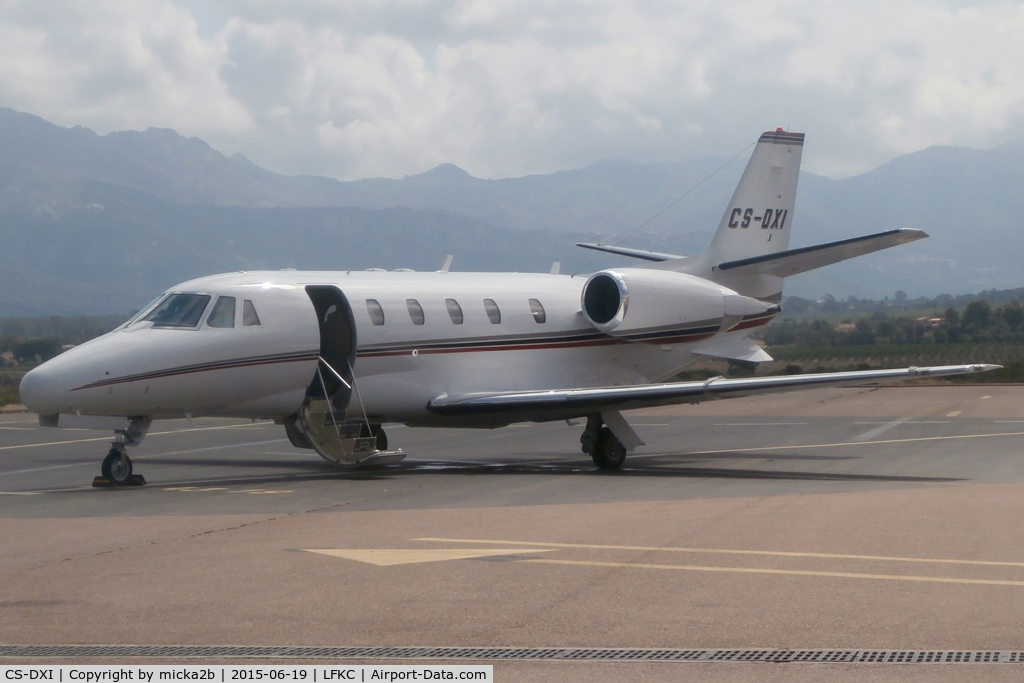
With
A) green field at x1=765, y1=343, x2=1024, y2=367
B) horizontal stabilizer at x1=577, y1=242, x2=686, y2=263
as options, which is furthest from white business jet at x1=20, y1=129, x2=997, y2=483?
green field at x1=765, y1=343, x2=1024, y2=367

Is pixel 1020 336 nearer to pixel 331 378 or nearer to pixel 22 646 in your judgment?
pixel 331 378

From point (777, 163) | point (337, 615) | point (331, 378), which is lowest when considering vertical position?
point (337, 615)

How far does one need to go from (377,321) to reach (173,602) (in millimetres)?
10993

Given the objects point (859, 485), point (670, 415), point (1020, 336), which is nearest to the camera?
point (859, 485)

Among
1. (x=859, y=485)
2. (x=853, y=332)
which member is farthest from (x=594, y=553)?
(x=853, y=332)

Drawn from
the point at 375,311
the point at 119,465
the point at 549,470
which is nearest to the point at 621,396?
the point at 549,470

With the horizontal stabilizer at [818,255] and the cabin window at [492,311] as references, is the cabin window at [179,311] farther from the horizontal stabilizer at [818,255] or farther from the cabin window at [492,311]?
the horizontal stabilizer at [818,255]

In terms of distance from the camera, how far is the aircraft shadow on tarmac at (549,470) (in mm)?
18031

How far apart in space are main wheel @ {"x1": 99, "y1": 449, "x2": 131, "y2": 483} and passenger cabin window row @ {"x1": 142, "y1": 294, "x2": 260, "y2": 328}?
1914 mm

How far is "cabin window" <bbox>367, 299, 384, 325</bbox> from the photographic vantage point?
19.3 metres

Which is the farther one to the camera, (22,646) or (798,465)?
(798,465)

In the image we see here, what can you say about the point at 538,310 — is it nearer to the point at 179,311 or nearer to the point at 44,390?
the point at 179,311

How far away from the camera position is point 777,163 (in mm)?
24984

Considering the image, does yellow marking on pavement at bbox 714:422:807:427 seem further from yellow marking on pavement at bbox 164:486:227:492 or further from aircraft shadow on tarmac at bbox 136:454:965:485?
yellow marking on pavement at bbox 164:486:227:492
